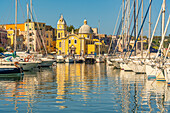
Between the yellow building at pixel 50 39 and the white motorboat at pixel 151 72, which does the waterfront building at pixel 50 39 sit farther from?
the white motorboat at pixel 151 72

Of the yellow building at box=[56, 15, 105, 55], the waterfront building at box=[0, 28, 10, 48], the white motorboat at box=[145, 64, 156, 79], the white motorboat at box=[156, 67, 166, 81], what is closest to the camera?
the white motorboat at box=[156, 67, 166, 81]

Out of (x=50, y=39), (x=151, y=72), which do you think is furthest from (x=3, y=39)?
(x=151, y=72)

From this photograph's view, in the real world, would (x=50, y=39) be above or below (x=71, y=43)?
above

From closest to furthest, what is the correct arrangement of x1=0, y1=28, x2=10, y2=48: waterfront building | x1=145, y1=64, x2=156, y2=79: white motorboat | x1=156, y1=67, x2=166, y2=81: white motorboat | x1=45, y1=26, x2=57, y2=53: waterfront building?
x1=156, y1=67, x2=166, y2=81: white motorboat < x1=145, y1=64, x2=156, y2=79: white motorboat < x1=0, y1=28, x2=10, y2=48: waterfront building < x1=45, y1=26, x2=57, y2=53: waterfront building

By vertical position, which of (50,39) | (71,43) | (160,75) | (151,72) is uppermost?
(50,39)

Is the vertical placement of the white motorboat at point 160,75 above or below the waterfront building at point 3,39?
below

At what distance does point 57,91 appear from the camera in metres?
21.5

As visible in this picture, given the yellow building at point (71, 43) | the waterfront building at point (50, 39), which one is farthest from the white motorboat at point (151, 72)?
the waterfront building at point (50, 39)

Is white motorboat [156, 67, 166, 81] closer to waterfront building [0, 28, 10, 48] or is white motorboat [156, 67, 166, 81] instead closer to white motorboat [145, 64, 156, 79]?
white motorboat [145, 64, 156, 79]

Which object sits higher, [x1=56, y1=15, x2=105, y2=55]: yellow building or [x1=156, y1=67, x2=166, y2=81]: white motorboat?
[x1=56, y1=15, x2=105, y2=55]: yellow building

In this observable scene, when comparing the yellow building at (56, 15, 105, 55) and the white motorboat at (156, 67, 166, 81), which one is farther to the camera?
the yellow building at (56, 15, 105, 55)

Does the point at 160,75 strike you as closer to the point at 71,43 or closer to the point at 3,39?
the point at 3,39

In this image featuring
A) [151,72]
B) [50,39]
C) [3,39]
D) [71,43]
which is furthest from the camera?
[50,39]

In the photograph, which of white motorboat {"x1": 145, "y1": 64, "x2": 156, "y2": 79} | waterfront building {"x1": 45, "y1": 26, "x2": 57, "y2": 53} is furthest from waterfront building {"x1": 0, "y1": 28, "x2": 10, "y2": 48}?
white motorboat {"x1": 145, "y1": 64, "x2": 156, "y2": 79}
